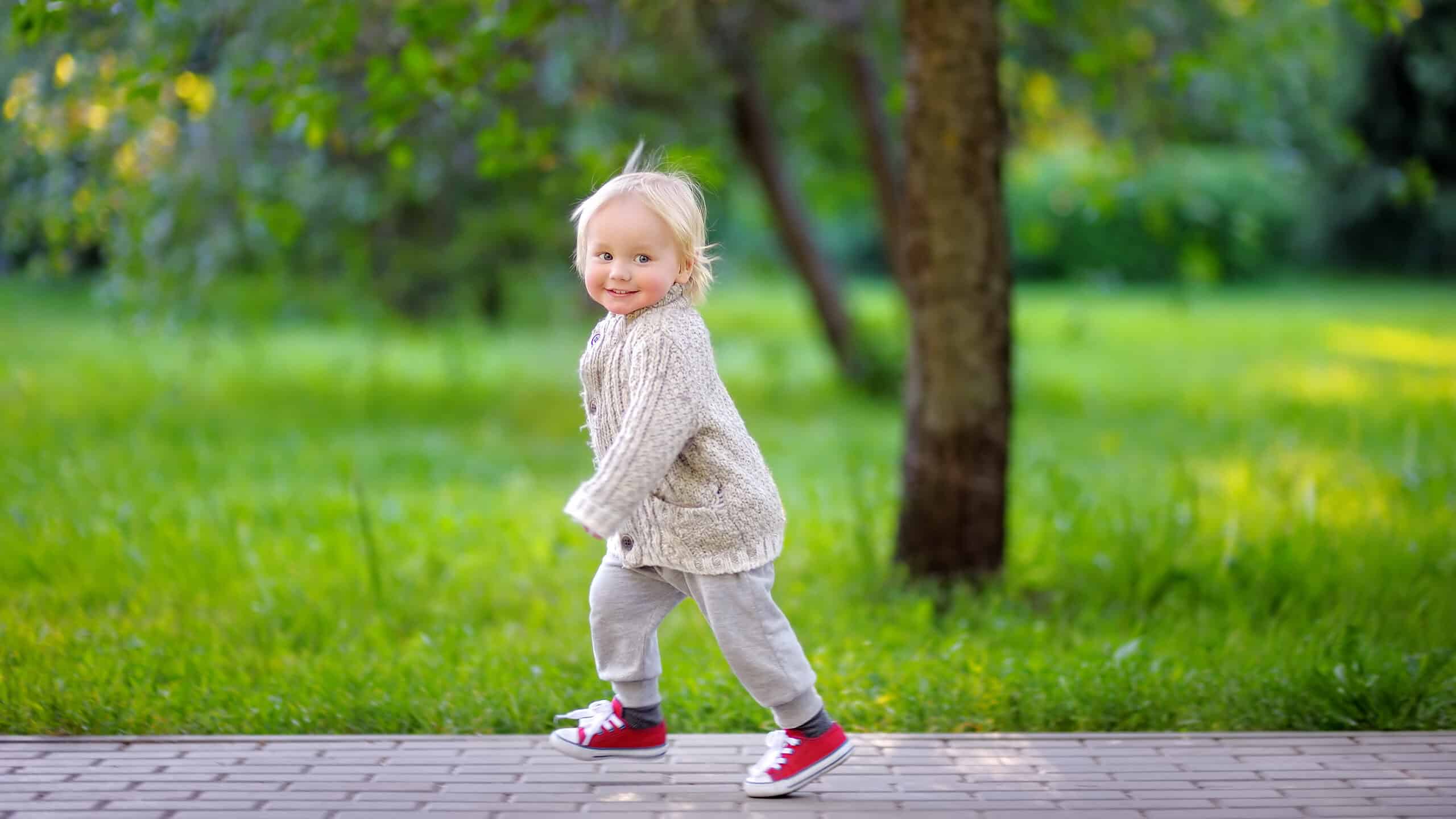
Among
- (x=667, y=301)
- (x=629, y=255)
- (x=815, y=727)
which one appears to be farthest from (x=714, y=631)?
(x=629, y=255)

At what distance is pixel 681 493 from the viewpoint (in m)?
3.56

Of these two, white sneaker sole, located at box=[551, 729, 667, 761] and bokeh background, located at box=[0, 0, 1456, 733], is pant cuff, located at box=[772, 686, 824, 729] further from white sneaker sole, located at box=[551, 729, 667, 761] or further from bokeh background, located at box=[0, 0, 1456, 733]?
bokeh background, located at box=[0, 0, 1456, 733]

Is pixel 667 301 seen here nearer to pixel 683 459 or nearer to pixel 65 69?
pixel 683 459

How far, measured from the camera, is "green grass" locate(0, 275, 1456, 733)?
14.4 ft

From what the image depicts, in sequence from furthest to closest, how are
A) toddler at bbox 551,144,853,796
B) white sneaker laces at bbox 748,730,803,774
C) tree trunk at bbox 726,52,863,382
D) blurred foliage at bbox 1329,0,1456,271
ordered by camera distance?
tree trunk at bbox 726,52,863,382, blurred foliage at bbox 1329,0,1456,271, white sneaker laces at bbox 748,730,803,774, toddler at bbox 551,144,853,796

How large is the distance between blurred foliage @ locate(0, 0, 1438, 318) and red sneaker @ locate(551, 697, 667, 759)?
88.2 inches

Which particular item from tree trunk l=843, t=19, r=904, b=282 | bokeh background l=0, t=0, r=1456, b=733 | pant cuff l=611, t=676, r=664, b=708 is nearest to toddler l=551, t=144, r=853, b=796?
pant cuff l=611, t=676, r=664, b=708

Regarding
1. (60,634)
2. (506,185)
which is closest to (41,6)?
(60,634)

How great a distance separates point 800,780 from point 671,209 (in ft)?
4.86

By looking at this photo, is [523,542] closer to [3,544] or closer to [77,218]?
[3,544]

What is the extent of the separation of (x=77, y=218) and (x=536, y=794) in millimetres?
5695

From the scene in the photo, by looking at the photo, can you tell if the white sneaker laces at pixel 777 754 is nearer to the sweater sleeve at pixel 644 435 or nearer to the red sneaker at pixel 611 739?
the red sneaker at pixel 611 739

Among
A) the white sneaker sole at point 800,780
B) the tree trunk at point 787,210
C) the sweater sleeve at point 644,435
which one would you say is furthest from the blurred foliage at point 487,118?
the white sneaker sole at point 800,780

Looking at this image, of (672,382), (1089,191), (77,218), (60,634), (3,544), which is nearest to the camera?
(672,382)
